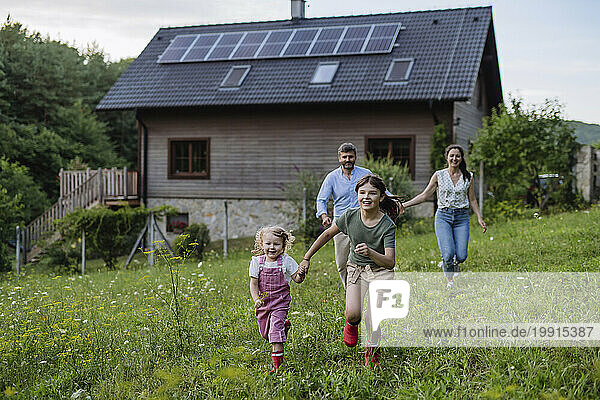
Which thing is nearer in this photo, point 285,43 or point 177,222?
point 177,222

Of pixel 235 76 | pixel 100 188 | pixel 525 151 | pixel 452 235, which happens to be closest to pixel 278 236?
pixel 452 235

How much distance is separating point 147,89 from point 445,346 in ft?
60.2

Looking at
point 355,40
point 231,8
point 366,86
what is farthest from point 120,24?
point 366,86

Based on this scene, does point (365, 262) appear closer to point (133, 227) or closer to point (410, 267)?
point (410, 267)

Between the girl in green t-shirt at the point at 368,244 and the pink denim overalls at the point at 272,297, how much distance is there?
0.22 metres

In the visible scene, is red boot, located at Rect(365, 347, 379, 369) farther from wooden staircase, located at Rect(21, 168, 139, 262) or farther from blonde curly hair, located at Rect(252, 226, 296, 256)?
wooden staircase, located at Rect(21, 168, 139, 262)

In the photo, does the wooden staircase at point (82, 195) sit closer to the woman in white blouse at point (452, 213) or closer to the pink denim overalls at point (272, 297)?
the woman in white blouse at point (452, 213)

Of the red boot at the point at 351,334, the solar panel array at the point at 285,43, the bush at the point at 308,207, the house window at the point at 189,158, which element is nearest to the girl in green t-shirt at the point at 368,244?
the red boot at the point at 351,334

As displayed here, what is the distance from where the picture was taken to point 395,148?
20.1 m

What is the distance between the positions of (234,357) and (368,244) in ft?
5.20

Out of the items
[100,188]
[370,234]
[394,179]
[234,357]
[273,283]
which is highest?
[394,179]

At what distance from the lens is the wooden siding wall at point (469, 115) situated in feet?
66.2

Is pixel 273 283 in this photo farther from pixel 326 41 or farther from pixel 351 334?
pixel 326 41

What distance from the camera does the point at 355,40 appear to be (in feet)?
70.5
